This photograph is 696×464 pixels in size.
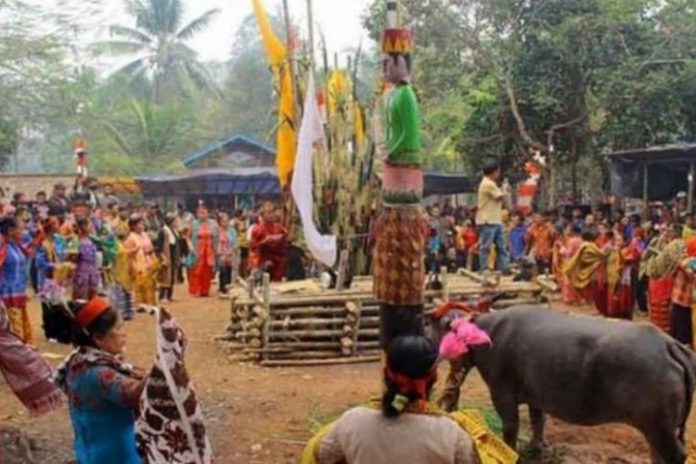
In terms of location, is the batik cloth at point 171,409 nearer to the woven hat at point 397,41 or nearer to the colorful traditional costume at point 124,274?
the woven hat at point 397,41

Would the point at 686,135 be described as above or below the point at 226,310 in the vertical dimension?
above

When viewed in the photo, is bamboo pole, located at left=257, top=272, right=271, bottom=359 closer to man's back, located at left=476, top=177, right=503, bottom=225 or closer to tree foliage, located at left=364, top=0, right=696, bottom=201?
man's back, located at left=476, top=177, right=503, bottom=225

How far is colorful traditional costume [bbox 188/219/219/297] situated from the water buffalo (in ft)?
37.7

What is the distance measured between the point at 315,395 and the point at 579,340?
3.54m

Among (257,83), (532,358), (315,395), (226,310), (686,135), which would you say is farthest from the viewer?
(257,83)

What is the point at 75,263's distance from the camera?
1225 cm

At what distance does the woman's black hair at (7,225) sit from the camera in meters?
9.76

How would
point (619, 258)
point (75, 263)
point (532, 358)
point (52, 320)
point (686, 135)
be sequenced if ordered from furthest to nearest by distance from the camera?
point (686, 135) → point (619, 258) → point (75, 263) → point (532, 358) → point (52, 320)

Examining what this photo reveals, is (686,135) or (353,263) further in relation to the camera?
(686,135)

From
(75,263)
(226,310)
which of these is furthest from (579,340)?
(226,310)

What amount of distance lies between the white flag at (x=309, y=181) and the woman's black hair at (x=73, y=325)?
6431 mm

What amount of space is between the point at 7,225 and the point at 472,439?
298 inches

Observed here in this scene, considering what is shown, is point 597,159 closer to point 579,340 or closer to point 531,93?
point 531,93

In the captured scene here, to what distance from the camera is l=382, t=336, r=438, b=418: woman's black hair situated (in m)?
3.24
